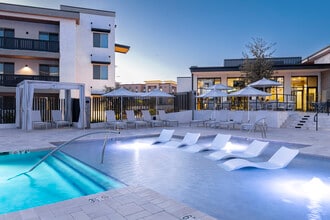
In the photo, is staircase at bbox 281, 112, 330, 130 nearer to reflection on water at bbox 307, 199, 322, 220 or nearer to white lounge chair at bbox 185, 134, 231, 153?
white lounge chair at bbox 185, 134, 231, 153

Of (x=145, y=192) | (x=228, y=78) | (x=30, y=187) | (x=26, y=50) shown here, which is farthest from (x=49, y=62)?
(x=145, y=192)

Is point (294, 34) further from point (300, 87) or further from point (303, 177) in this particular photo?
point (303, 177)

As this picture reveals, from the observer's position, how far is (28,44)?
22328 mm

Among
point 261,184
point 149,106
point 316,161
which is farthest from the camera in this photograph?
point 149,106

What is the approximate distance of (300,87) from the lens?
25531 millimetres

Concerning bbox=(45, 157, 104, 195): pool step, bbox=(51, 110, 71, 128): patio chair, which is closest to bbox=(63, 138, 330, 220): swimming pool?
bbox=(45, 157, 104, 195): pool step

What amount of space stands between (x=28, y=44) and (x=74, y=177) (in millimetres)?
19418

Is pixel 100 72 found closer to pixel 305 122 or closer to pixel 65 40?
pixel 65 40

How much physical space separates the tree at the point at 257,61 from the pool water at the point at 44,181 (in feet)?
59.0

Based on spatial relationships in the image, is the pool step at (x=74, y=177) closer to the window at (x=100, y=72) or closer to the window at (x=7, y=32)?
the window at (x=100, y=72)

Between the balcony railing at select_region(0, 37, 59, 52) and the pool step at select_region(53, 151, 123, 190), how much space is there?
55.0 ft

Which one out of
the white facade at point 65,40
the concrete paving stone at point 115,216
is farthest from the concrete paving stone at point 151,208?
the white facade at point 65,40

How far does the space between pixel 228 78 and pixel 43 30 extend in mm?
17973

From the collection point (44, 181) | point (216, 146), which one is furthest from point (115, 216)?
point (216, 146)
